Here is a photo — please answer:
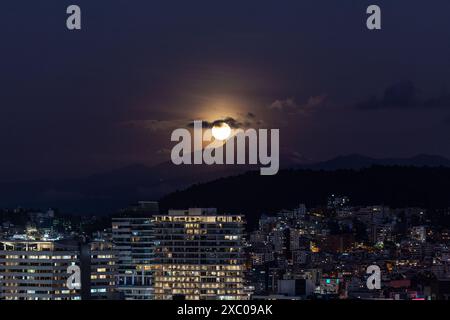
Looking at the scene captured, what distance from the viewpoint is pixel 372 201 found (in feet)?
181

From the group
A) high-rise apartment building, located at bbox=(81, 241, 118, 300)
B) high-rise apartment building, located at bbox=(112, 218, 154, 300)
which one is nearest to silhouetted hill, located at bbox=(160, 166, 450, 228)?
high-rise apartment building, located at bbox=(112, 218, 154, 300)

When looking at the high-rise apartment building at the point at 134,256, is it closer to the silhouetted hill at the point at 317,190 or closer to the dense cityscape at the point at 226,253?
the dense cityscape at the point at 226,253

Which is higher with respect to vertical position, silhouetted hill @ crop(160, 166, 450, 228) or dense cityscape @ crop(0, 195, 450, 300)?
silhouetted hill @ crop(160, 166, 450, 228)

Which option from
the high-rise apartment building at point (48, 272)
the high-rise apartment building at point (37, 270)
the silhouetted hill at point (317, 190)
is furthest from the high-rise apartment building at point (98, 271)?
the silhouetted hill at point (317, 190)

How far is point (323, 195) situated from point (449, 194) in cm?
546

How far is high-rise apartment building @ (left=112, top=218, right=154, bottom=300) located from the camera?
143 ft

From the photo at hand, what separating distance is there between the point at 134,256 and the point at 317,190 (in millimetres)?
8615

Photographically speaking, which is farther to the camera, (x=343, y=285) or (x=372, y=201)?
(x=372, y=201)

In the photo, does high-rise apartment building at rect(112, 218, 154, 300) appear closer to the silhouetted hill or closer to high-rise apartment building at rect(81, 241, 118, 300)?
high-rise apartment building at rect(81, 241, 118, 300)

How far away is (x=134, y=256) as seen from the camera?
4878 cm

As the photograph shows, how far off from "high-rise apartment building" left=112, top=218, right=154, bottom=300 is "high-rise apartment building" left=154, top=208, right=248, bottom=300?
98cm
